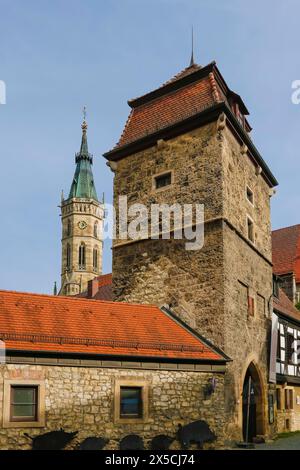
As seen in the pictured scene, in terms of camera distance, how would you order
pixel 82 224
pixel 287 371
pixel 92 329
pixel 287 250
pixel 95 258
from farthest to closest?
pixel 95 258
pixel 82 224
pixel 287 250
pixel 287 371
pixel 92 329

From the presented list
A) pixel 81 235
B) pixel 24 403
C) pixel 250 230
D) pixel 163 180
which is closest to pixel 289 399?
pixel 250 230

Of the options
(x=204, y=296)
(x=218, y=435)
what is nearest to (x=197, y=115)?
(x=204, y=296)

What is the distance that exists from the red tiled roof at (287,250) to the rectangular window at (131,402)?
80.0ft

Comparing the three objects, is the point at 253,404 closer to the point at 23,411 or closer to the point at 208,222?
the point at 208,222

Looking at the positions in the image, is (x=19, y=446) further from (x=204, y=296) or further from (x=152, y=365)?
(x=204, y=296)

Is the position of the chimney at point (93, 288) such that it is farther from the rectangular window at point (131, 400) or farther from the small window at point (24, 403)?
the small window at point (24, 403)

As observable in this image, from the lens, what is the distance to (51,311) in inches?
565

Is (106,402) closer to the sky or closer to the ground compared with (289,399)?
closer to the sky

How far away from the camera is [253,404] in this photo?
1831 centimetres

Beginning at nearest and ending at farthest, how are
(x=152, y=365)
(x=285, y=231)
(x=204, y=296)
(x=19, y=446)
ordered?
1. (x=19, y=446)
2. (x=152, y=365)
3. (x=204, y=296)
4. (x=285, y=231)

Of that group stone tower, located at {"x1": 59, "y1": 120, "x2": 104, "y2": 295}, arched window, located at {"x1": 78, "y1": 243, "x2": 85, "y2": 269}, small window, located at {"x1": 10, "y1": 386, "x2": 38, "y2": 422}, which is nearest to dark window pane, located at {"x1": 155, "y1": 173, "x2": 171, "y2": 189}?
small window, located at {"x1": 10, "y1": 386, "x2": 38, "y2": 422}

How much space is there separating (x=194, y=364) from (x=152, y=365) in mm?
1293

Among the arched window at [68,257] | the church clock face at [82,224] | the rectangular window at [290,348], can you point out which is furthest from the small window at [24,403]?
the church clock face at [82,224]

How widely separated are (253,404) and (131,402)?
647 centimetres
